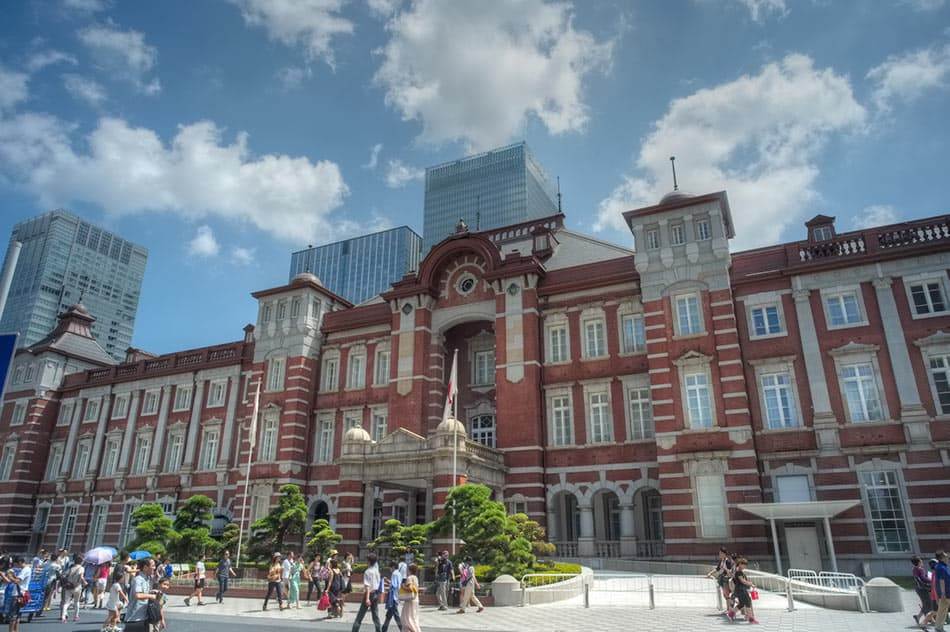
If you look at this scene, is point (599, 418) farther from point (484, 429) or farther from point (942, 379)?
point (942, 379)

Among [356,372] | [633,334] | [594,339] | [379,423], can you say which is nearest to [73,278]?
[356,372]

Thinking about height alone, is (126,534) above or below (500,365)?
below

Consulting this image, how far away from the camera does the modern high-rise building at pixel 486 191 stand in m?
120

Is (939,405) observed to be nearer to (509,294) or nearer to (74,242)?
(509,294)

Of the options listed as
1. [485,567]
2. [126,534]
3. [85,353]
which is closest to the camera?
[485,567]

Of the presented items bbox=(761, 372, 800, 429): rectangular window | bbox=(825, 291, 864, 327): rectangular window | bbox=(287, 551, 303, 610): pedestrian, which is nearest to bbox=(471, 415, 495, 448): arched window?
bbox=(761, 372, 800, 429): rectangular window

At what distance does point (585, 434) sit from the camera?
2961 cm

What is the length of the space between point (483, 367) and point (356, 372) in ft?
25.8

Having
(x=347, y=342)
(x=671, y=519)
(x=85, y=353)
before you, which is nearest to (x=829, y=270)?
(x=671, y=519)

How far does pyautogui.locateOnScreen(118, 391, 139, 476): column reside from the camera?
42.7 metres

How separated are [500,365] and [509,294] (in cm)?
384

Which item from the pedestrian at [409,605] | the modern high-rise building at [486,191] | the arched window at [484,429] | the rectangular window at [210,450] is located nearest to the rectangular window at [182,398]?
the rectangular window at [210,450]

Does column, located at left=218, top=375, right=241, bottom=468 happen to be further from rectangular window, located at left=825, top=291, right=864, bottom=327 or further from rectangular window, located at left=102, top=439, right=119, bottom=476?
rectangular window, located at left=825, top=291, right=864, bottom=327

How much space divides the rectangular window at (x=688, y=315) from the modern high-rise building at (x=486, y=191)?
90.5 metres
